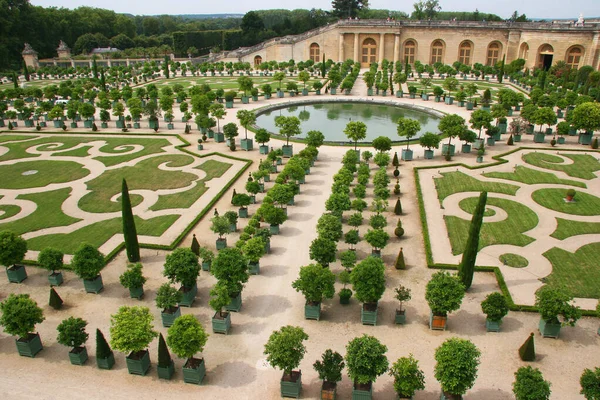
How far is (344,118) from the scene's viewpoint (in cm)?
6700

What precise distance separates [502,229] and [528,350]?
13650 millimetres

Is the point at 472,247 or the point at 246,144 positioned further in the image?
the point at 246,144

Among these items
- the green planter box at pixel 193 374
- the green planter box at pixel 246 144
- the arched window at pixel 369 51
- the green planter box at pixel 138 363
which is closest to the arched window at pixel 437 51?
the arched window at pixel 369 51

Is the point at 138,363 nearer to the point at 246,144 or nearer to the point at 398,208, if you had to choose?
the point at 398,208

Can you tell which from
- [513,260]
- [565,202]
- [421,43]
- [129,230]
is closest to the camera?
[129,230]

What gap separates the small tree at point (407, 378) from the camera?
18656mm

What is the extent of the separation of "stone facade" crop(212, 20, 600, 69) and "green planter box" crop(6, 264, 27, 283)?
3690 inches

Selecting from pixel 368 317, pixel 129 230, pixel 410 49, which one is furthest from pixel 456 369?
pixel 410 49

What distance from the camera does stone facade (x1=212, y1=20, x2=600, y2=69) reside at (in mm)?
99125

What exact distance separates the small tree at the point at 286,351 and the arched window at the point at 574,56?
302 feet

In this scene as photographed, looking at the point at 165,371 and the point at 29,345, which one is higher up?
the point at 29,345

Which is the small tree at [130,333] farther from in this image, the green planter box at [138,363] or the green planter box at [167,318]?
the green planter box at [167,318]

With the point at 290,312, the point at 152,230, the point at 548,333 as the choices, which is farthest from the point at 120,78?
the point at 548,333

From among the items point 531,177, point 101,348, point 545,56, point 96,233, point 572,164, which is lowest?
point 96,233
